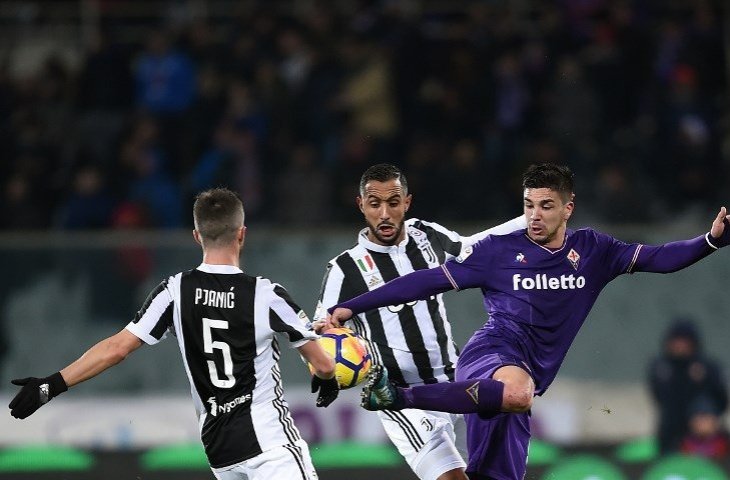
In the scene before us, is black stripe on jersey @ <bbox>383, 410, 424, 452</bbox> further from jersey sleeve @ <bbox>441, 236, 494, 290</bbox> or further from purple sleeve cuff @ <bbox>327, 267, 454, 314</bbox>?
jersey sleeve @ <bbox>441, 236, 494, 290</bbox>

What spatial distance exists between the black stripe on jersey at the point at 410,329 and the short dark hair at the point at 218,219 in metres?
1.43

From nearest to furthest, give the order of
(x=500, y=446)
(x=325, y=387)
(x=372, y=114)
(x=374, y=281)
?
(x=325, y=387) → (x=500, y=446) → (x=374, y=281) → (x=372, y=114)

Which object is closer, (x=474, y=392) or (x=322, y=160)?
(x=474, y=392)

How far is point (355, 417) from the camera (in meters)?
9.01

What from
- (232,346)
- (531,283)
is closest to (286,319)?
(232,346)

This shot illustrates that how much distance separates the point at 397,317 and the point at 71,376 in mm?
1888

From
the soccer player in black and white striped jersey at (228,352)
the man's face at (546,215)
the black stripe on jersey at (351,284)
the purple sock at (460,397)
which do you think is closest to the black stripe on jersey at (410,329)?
the black stripe on jersey at (351,284)

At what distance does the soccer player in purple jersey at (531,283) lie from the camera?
603 cm

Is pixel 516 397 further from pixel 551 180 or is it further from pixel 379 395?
pixel 551 180

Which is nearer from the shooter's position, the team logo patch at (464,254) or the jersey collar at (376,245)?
the team logo patch at (464,254)

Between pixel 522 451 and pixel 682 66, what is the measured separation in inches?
243

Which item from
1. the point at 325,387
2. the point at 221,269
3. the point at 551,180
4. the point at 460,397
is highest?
the point at 551,180

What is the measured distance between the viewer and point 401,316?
21.6 feet

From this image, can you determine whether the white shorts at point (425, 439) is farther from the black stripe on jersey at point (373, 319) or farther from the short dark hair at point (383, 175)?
the short dark hair at point (383, 175)
